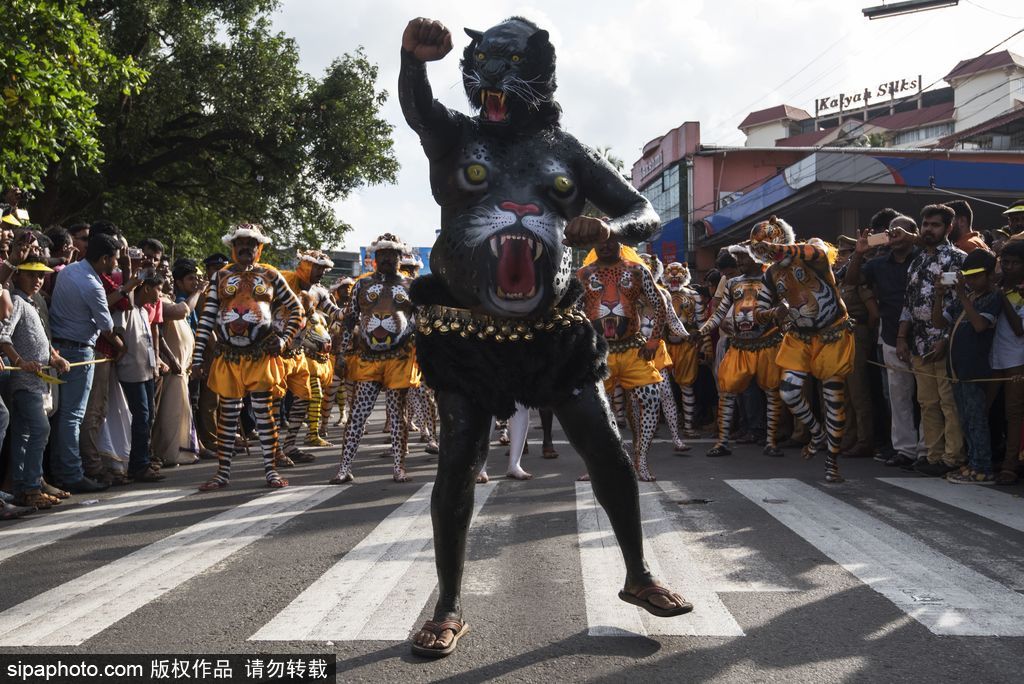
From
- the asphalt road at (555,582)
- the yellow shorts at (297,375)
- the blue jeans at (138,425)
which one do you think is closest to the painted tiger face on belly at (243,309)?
the yellow shorts at (297,375)

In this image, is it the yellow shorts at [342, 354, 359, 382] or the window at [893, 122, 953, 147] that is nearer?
the yellow shorts at [342, 354, 359, 382]

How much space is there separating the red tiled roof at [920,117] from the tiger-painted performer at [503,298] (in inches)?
2808

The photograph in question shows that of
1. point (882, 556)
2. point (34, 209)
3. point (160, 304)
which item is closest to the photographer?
point (882, 556)

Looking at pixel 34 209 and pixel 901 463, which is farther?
pixel 34 209

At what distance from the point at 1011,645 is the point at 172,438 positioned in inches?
343

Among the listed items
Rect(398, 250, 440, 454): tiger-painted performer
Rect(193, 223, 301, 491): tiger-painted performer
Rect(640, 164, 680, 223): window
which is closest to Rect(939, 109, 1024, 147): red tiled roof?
Rect(640, 164, 680, 223): window

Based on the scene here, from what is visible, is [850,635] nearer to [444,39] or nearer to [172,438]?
[444,39]

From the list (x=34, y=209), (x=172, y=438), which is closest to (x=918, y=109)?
(x=34, y=209)

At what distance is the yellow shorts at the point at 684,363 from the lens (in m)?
12.0

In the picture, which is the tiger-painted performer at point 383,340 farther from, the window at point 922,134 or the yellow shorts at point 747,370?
the window at point 922,134

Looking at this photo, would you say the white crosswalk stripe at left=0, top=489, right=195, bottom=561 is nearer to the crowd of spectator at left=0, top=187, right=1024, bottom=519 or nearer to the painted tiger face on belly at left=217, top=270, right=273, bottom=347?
the crowd of spectator at left=0, top=187, right=1024, bottom=519

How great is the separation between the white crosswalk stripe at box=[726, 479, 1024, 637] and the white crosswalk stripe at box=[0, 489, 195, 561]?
4.71 m

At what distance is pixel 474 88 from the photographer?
354 cm

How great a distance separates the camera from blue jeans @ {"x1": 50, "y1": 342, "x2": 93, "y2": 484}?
7414mm
